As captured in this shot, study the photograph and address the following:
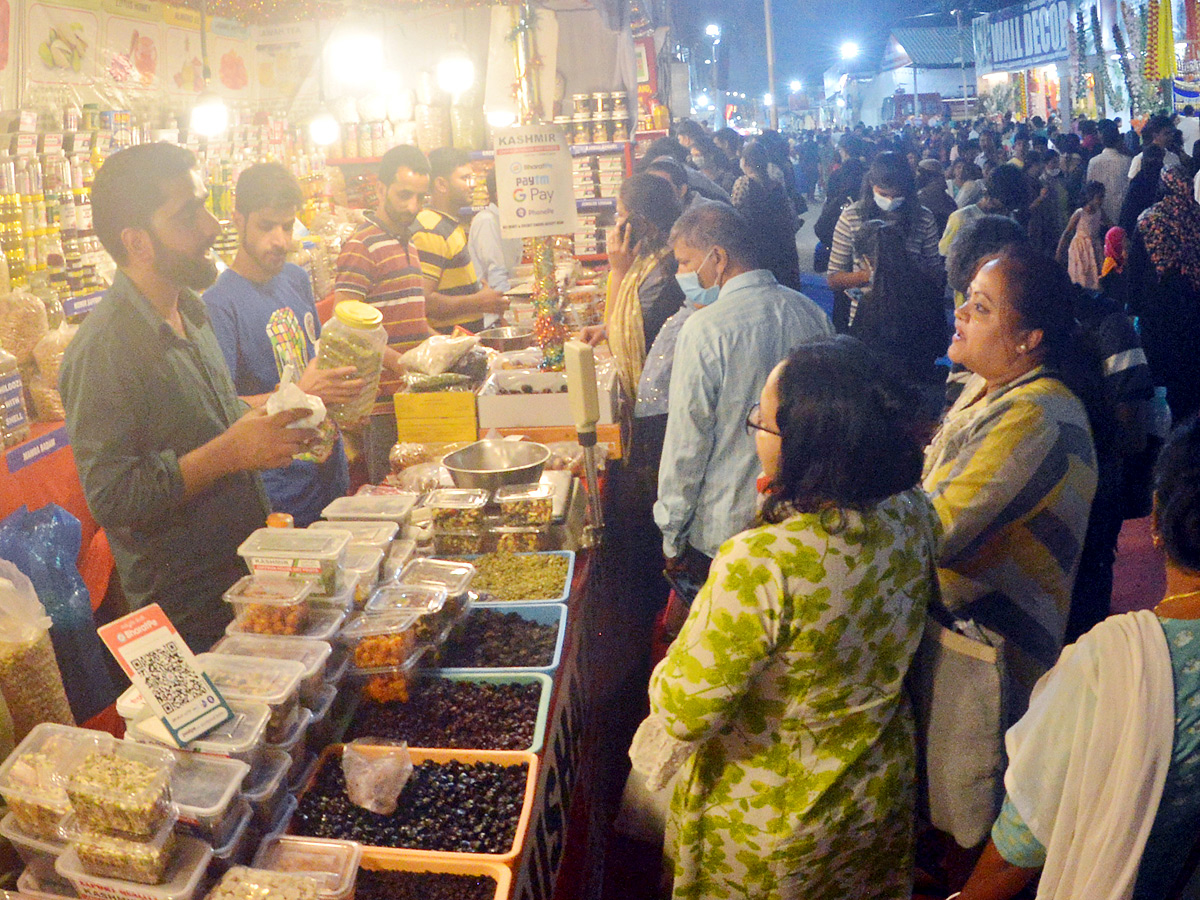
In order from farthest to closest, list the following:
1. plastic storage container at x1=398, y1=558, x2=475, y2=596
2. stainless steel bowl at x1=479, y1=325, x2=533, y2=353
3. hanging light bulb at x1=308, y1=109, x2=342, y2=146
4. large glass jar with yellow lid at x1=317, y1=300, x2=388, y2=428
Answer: hanging light bulb at x1=308, y1=109, x2=342, y2=146
stainless steel bowl at x1=479, y1=325, x2=533, y2=353
large glass jar with yellow lid at x1=317, y1=300, x2=388, y2=428
plastic storage container at x1=398, y1=558, x2=475, y2=596

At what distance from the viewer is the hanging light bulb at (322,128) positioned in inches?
265

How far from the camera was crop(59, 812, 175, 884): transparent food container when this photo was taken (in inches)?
53.9

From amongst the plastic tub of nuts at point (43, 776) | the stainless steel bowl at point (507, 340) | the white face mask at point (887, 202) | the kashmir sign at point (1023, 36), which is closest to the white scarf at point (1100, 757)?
the plastic tub of nuts at point (43, 776)

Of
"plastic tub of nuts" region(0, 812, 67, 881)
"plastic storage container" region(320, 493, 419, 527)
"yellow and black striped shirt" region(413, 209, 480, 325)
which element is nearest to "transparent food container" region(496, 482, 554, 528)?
"plastic storage container" region(320, 493, 419, 527)

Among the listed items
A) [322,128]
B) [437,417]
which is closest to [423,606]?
[437,417]

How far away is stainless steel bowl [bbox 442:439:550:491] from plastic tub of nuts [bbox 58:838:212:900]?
65.8 inches

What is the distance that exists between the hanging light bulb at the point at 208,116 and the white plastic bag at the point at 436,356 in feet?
8.61

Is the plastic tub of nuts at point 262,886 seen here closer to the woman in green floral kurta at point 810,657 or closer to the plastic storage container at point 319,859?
the plastic storage container at point 319,859

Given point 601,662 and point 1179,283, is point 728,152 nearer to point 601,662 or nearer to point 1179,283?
point 1179,283

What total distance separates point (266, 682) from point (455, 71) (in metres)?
6.30

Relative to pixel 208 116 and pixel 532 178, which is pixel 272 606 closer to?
pixel 532 178

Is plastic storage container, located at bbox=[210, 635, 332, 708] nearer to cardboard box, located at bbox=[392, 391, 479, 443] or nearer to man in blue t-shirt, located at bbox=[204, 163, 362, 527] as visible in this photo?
man in blue t-shirt, located at bbox=[204, 163, 362, 527]

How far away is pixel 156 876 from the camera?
1382 mm

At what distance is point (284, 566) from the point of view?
6.73 ft
